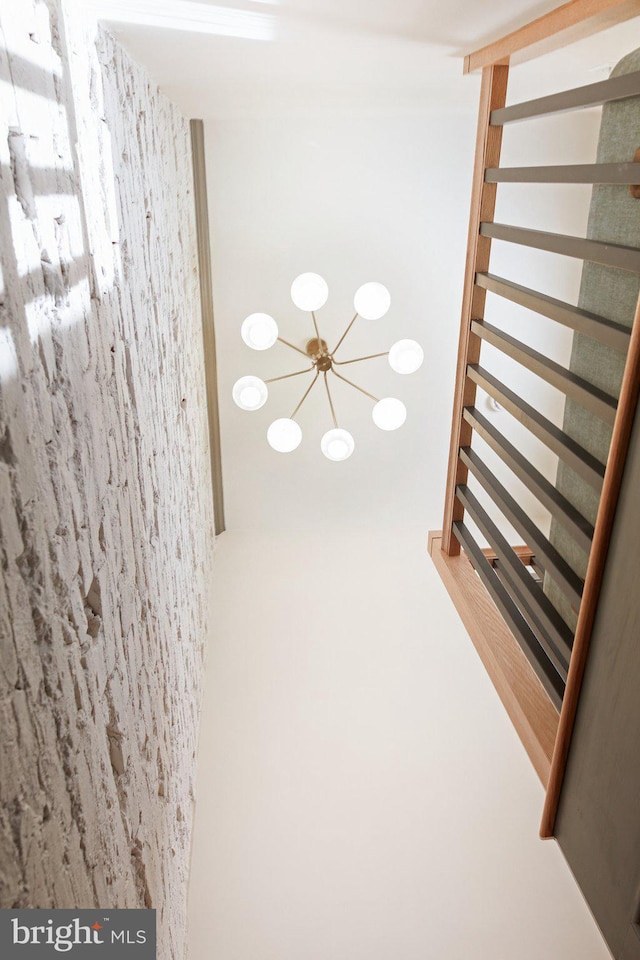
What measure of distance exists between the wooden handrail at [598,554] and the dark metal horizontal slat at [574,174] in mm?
304

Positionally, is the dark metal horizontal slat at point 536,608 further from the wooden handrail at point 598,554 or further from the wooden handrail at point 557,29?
the wooden handrail at point 557,29

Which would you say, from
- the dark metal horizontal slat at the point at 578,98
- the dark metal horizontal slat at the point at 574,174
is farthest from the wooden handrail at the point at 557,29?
the dark metal horizontal slat at the point at 574,174

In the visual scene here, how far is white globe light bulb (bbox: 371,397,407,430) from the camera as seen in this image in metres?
3.09

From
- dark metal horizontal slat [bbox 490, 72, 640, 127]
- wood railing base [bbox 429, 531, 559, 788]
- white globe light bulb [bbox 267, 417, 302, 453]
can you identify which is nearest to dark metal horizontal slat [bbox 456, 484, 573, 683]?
wood railing base [bbox 429, 531, 559, 788]

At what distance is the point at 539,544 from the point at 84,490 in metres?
1.03

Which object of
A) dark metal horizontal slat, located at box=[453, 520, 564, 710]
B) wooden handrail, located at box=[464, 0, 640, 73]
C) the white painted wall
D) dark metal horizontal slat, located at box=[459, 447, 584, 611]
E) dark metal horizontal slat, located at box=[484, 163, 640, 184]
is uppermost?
wooden handrail, located at box=[464, 0, 640, 73]

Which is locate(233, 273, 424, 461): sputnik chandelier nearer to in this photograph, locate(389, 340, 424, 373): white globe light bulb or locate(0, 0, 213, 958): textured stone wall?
locate(389, 340, 424, 373): white globe light bulb

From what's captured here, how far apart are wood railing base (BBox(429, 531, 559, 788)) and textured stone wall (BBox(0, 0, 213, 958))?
0.88 meters

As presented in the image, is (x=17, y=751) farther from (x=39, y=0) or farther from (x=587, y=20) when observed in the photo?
(x=587, y=20)

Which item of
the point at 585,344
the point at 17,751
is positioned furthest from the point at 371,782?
the point at 17,751

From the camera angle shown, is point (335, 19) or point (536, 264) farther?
point (536, 264)

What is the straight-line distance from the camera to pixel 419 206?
3.46 metres

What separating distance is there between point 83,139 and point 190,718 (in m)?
2.00

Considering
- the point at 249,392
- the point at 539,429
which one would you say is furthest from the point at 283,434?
the point at 539,429
